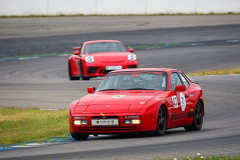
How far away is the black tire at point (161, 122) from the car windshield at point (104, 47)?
37.9 ft

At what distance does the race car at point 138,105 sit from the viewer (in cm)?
920

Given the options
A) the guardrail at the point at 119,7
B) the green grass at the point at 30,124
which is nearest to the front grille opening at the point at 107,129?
the green grass at the point at 30,124

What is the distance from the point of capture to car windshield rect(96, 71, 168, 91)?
33.5 feet

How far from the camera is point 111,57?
2019 cm

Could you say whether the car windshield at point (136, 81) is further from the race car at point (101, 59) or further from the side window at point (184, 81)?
the race car at point (101, 59)

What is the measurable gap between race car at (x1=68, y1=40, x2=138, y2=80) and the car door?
9.24 m

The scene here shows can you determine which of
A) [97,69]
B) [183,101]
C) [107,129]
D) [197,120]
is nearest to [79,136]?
[107,129]

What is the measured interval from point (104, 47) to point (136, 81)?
11.1m

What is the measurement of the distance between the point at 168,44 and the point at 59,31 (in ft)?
24.9

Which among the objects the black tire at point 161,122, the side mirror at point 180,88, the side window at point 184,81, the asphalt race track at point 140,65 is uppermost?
the side mirror at point 180,88

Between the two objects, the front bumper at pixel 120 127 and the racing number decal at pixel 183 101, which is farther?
the racing number decal at pixel 183 101

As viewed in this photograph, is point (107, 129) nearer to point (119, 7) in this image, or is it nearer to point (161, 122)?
point (161, 122)

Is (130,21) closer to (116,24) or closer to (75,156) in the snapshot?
(116,24)

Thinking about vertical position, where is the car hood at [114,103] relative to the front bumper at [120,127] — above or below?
above
